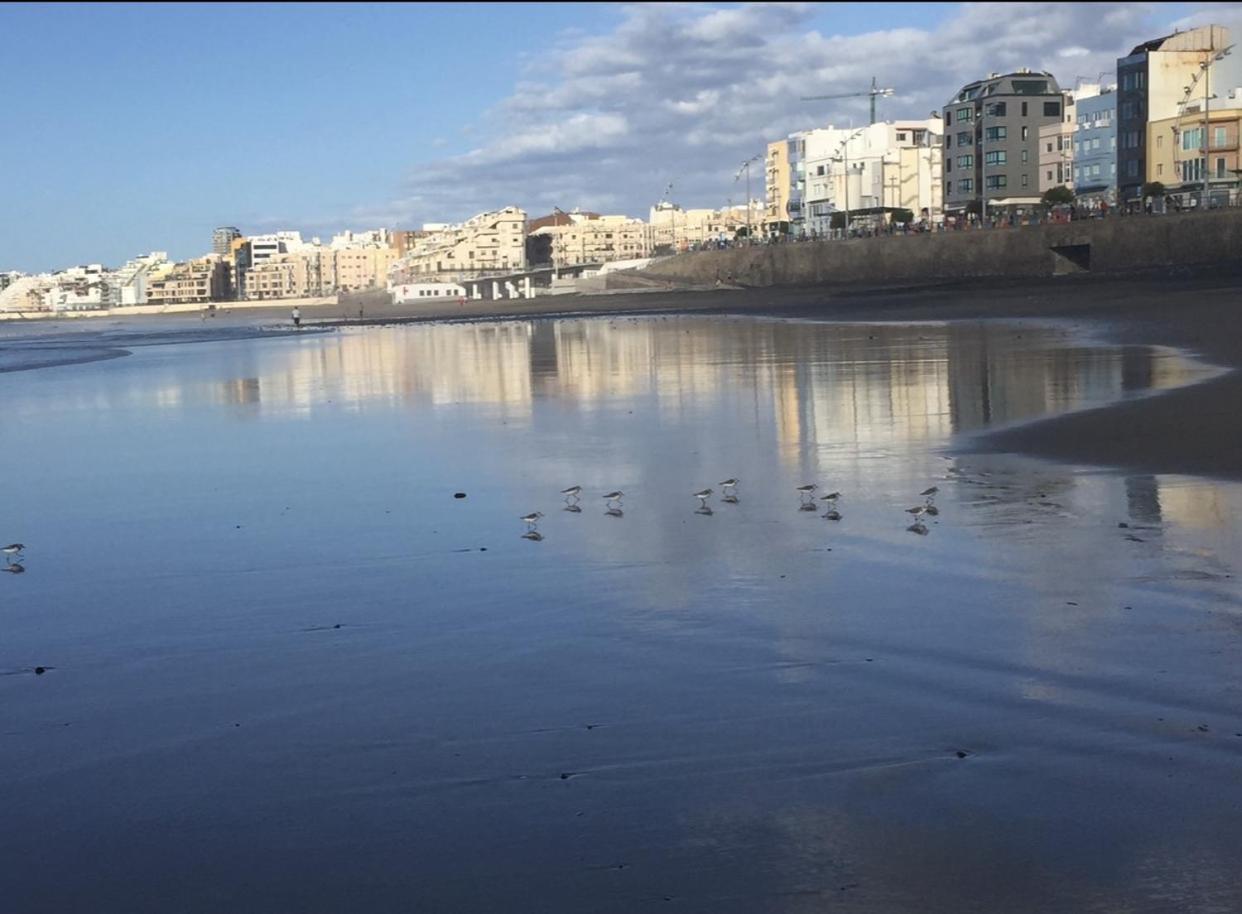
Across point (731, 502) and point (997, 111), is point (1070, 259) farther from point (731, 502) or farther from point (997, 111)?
point (731, 502)

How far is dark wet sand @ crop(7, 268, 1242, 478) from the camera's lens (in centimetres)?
1123

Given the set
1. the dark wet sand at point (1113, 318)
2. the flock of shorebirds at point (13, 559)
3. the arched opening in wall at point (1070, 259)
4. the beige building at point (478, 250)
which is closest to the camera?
the flock of shorebirds at point (13, 559)

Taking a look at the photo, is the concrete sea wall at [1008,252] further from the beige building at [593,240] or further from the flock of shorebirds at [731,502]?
the beige building at [593,240]

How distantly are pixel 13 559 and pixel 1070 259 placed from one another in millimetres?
49530

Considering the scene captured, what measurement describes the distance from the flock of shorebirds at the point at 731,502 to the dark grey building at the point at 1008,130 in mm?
74063

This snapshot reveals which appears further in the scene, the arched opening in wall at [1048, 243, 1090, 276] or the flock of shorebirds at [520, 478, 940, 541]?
the arched opening in wall at [1048, 243, 1090, 276]

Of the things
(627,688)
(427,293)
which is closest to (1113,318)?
(627,688)

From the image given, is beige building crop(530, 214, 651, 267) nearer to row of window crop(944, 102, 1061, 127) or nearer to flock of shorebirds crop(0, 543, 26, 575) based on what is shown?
row of window crop(944, 102, 1061, 127)

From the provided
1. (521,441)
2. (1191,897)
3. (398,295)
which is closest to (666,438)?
(521,441)

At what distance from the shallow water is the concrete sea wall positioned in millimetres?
39010

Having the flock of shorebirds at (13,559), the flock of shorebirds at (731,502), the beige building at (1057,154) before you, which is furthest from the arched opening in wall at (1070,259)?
the flock of shorebirds at (13,559)

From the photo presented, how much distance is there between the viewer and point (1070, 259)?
176 ft

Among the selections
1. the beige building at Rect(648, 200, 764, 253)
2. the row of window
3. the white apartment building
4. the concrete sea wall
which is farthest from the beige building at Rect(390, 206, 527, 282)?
the concrete sea wall

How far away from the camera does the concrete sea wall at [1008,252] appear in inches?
1878
